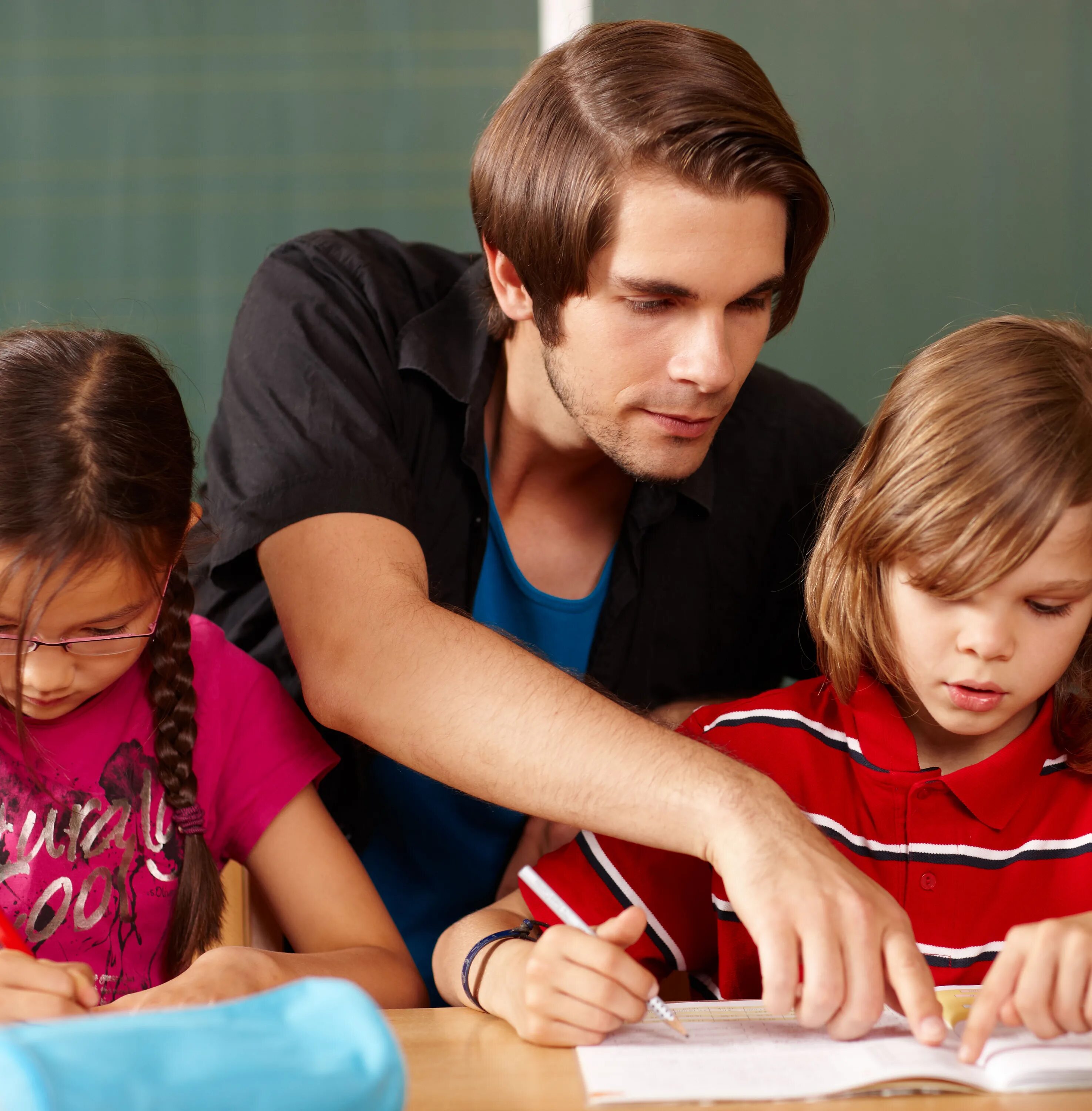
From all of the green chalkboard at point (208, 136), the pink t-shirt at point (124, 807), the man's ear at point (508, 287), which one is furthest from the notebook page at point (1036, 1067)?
the green chalkboard at point (208, 136)

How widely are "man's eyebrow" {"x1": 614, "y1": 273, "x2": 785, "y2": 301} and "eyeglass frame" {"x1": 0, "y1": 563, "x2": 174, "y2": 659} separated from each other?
51 centimetres

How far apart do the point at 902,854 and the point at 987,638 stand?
0.21 metres

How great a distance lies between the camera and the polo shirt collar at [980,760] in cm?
100

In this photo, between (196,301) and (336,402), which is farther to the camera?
(196,301)

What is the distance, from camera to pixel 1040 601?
0.95 m

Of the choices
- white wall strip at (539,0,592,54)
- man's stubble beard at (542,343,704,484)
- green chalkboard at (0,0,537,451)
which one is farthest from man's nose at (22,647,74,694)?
white wall strip at (539,0,592,54)

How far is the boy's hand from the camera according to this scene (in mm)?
781

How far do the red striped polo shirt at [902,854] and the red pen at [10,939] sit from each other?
1.25 ft

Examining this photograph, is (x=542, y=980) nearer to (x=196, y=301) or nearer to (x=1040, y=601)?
(x=1040, y=601)

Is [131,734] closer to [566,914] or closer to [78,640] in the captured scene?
[78,640]

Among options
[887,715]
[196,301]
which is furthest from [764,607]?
[196,301]

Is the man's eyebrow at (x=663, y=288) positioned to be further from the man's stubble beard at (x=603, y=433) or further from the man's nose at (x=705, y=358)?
the man's stubble beard at (x=603, y=433)

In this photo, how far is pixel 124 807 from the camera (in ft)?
3.45

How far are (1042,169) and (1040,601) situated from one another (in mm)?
1501
